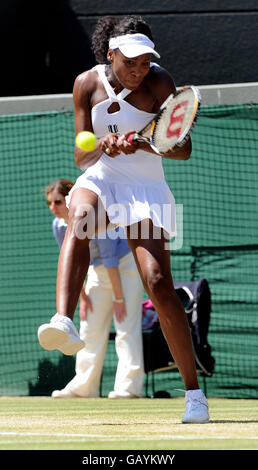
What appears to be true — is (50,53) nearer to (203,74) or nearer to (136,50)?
(203,74)

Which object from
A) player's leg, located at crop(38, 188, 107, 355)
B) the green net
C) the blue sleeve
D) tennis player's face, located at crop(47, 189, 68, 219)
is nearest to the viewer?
player's leg, located at crop(38, 188, 107, 355)

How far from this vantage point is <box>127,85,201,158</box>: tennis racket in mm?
4402

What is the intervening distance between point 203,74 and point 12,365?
3.52 m

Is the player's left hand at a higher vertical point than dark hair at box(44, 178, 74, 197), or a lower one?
lower

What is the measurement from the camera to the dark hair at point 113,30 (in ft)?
15.6

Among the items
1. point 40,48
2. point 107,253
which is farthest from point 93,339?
point 40,48

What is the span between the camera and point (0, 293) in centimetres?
884

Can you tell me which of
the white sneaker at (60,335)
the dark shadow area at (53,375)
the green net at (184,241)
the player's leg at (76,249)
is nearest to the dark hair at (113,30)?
the player's leg at (76,249)

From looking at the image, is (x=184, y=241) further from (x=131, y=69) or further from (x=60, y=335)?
(x=60, y=335)

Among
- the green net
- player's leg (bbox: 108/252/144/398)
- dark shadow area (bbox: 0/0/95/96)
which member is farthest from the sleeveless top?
dark shadow area (bbox: 0/0/95/96)

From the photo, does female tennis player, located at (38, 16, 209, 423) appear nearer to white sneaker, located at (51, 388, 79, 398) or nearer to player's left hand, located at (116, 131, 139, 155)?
player's left hand, located at (116, 131, 139, 155)

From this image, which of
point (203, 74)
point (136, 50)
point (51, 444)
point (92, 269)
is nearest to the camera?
point (51, 444)

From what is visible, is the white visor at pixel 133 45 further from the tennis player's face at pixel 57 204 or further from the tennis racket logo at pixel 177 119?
the tennis player's face at pixel 57 204

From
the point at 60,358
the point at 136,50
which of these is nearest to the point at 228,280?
the point at 60,358
